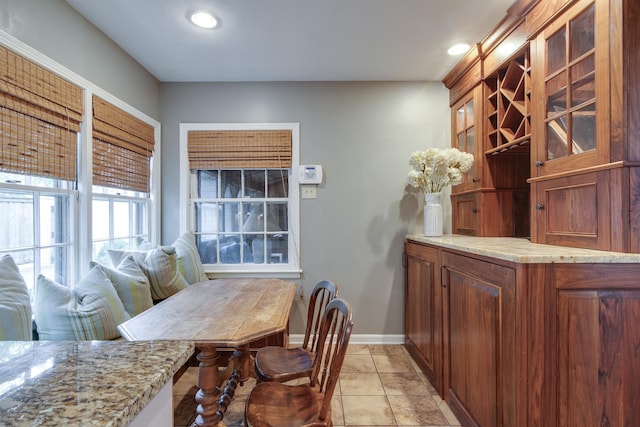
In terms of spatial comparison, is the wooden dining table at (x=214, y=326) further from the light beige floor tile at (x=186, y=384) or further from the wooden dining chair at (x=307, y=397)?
the light beige floor tile at (x=186, y=384)

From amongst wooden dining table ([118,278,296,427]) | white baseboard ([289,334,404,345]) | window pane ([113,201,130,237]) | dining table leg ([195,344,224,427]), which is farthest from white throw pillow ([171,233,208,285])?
dining table leg ([195,344,224,427])

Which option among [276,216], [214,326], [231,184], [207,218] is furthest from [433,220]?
[207,218]

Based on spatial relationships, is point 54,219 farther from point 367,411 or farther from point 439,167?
point 439,167

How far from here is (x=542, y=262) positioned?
1.13 metres

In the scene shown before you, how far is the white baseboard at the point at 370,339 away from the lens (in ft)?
8.87

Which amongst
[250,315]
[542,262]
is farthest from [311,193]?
[542,262]

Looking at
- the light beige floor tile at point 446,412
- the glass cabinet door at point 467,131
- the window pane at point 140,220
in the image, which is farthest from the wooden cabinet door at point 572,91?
the window pane at point 140,220

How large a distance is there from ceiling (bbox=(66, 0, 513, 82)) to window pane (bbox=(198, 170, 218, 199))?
880mm

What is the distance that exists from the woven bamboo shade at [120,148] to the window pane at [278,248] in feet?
4.02

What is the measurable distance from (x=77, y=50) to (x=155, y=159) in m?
1.01

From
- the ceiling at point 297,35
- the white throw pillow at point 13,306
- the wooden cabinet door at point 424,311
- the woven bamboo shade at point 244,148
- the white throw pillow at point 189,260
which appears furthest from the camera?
the woven bamboo shade at point 244,148

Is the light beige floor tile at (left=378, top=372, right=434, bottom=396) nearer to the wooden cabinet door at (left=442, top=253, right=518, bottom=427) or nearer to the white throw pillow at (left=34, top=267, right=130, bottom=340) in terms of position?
the wooden cabinet door at (left=442, top=253, right=518, bottom=427)

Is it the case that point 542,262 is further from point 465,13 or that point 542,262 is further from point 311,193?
point 311,193

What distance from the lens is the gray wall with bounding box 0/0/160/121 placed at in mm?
1474
